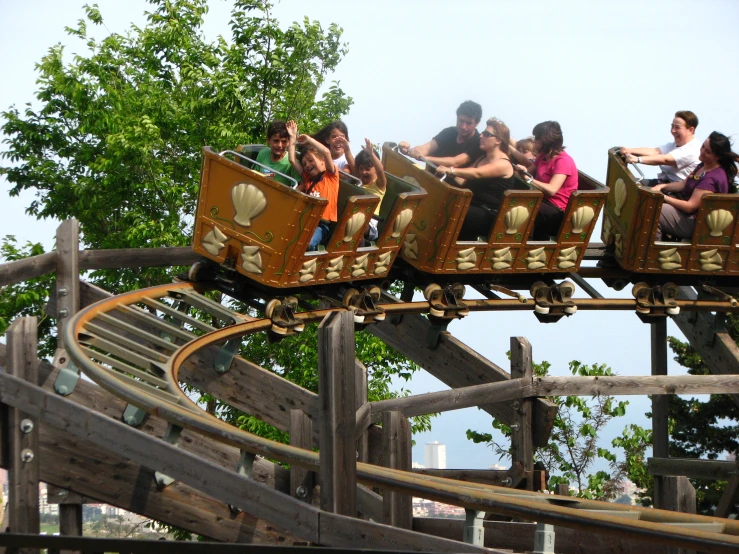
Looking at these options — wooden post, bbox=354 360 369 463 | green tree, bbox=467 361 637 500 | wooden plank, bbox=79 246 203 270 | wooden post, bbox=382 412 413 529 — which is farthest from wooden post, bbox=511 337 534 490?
green tree, bbox=467 361 637 500

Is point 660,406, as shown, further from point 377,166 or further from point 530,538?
point 530,538

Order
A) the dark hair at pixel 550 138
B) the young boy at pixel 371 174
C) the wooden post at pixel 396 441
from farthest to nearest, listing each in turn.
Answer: the dark hair at pixel 550 138, the young boy at pixel 371 174, the wooden post at pixel 396 441

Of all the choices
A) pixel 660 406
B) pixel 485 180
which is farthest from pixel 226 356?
pixel 660 406

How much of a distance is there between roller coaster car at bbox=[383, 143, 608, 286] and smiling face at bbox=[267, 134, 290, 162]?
1.11 metres

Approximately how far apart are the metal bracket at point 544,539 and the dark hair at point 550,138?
5.05 m

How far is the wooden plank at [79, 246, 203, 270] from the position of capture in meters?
7.67

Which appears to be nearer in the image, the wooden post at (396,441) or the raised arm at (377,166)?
the wooden post at (396,441)

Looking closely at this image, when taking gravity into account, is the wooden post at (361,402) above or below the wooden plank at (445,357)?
below

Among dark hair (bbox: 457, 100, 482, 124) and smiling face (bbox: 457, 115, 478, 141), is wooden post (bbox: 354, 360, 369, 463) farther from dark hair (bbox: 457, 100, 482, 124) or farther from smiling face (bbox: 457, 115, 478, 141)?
dark hair (bbox: 457, 100, 482, 124)

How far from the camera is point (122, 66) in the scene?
19422mm

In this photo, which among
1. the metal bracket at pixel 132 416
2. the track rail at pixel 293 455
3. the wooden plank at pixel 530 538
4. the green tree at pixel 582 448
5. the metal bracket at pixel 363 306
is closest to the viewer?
the track rail at pixel 293 455

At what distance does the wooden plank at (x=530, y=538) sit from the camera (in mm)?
4961

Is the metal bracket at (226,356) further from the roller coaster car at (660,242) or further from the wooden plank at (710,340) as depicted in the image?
the wooden plank at (710,340)

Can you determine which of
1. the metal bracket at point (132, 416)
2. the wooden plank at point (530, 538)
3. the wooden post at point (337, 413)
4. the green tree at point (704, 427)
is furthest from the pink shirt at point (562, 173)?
the green tree at point (704, 427)
